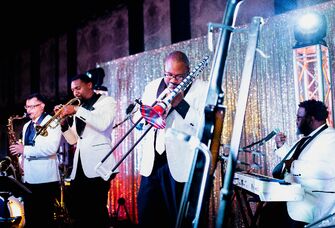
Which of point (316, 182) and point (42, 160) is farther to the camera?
point (42, 160)

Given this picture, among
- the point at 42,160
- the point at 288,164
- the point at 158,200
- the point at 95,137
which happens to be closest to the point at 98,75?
the point at 42,160

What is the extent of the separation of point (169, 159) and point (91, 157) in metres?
1.48

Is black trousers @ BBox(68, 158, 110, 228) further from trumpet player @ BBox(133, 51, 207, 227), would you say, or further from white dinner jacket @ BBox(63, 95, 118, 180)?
trumpet player @ BBox(133, 51, 207, 227)

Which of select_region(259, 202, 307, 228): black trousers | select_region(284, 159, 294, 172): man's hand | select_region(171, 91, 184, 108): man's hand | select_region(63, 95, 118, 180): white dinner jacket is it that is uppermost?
select_region(171, 91, 184, 108): man's hand

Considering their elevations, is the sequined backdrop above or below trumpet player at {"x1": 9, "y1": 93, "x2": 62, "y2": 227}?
above

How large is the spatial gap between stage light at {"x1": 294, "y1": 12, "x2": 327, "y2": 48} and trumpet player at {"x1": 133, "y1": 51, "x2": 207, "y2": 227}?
8.48ft

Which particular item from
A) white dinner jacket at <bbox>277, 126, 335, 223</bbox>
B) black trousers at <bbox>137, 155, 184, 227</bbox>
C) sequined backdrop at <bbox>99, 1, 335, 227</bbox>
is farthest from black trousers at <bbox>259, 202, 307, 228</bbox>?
black trousers at <bbox>137, 155, 184, 227</bbox>

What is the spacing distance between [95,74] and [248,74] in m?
7.83

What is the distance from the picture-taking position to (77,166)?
4.50 m

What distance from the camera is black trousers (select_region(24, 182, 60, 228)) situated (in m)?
5.11

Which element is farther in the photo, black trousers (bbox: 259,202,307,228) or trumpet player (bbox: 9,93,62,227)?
trumpet player (bbox: 9,93,62,227)

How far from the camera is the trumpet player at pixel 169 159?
3.27 metres

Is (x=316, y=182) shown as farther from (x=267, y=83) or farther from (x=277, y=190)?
(x=267, y=83)

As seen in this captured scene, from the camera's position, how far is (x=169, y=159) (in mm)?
3277
